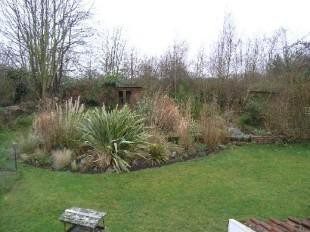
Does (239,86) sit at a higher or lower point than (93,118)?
higher

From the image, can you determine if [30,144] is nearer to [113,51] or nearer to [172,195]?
[172,195]

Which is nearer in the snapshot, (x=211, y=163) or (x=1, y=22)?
(x=211, y=163)

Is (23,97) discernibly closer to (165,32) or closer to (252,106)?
(165,32)

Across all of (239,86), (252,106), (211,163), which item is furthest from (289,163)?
(239,86)

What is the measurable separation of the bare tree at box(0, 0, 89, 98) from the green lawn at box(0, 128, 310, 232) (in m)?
9.62

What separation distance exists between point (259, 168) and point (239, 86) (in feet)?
20.2

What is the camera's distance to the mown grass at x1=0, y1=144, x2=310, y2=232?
5059 mm

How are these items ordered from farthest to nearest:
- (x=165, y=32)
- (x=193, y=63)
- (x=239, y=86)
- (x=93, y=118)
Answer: (x=165, y=32)
(x=193, y=63)
(x=239, y=86)
(x=93, y=118)

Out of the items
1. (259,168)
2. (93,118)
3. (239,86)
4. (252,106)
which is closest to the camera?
(259,168)

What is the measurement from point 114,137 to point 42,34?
10.1 m

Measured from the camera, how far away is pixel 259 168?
304 inches

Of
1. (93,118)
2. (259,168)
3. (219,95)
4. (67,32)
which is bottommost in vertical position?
(259,168)

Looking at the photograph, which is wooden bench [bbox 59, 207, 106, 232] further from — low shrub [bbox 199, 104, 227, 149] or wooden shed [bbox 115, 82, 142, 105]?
wooden shed [bbox 115, 82, 142, 105]

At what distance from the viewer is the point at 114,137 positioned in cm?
806
